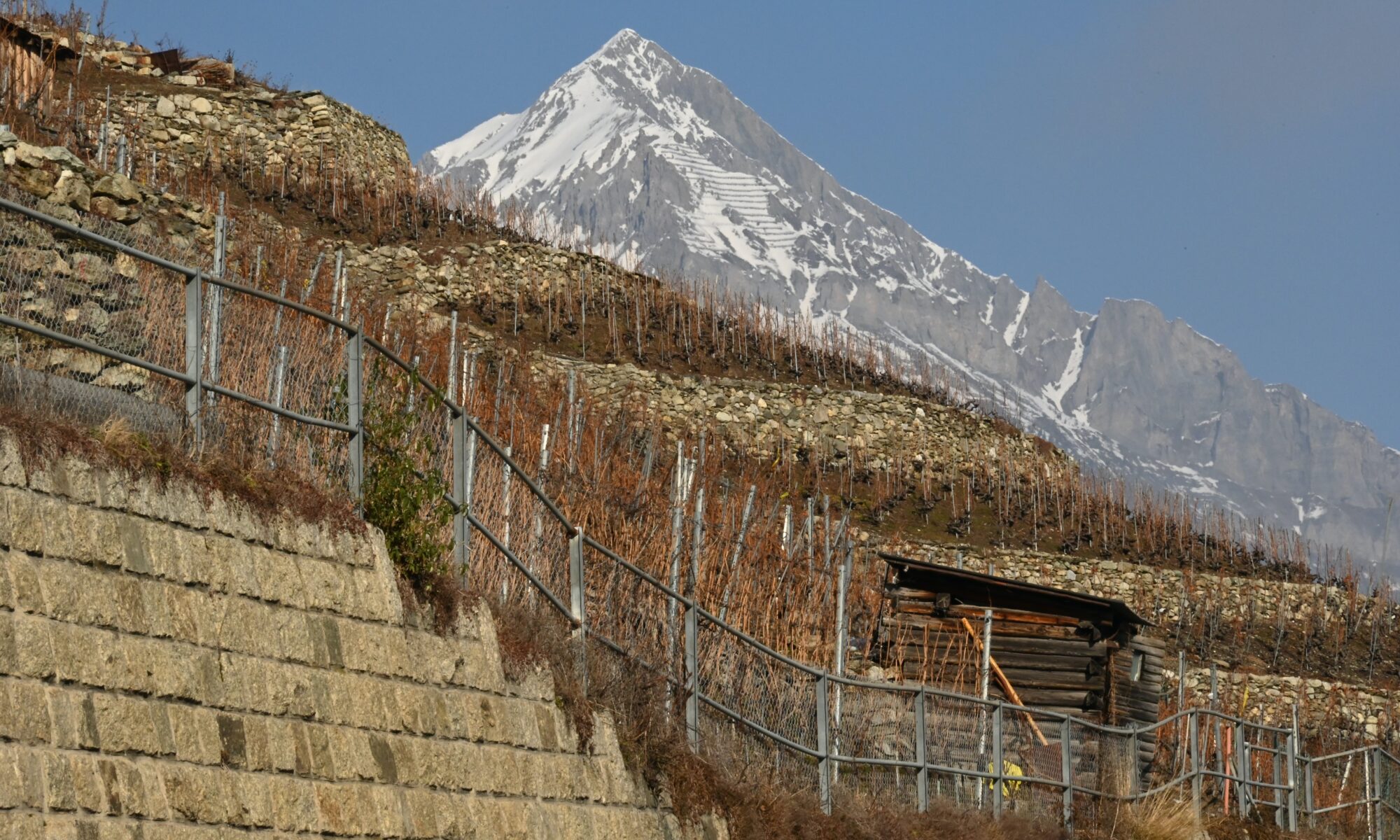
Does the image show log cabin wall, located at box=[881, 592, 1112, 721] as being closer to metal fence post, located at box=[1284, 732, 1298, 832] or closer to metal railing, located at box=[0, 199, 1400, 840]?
metal railing, located at box=[0, 199, 1400, 840]

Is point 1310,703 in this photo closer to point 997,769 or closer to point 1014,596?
point 1014,596

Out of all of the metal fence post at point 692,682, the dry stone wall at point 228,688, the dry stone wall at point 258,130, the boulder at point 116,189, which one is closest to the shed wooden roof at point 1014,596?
the metal fence post at point 692,682

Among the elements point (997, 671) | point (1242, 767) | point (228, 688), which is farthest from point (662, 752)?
point (997, 671)

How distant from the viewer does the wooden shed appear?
22734 millimetres

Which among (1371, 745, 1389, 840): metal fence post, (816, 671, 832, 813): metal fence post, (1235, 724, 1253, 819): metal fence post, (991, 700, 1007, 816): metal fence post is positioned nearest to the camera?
(816, 671, 832, 813): metal fence post

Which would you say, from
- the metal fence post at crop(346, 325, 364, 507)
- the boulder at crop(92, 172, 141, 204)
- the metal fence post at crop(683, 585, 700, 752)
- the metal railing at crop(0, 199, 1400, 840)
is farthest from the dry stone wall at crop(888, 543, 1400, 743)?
the metal fence post at crop(346, 325, 364, 507)

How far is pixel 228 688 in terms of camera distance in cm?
794

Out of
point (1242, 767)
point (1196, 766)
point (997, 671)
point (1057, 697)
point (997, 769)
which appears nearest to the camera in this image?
point (997, 769)

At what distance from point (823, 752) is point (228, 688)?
22.4 feet

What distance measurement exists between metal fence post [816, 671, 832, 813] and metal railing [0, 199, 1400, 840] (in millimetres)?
16

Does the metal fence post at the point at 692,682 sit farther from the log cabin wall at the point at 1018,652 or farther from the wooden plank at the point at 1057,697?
the wooden plank at the point at 1057,697

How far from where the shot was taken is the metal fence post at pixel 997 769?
15.5 meters

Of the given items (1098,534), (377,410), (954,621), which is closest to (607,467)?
(954,621)

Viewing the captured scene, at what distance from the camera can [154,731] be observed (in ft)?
Result: 24.3
